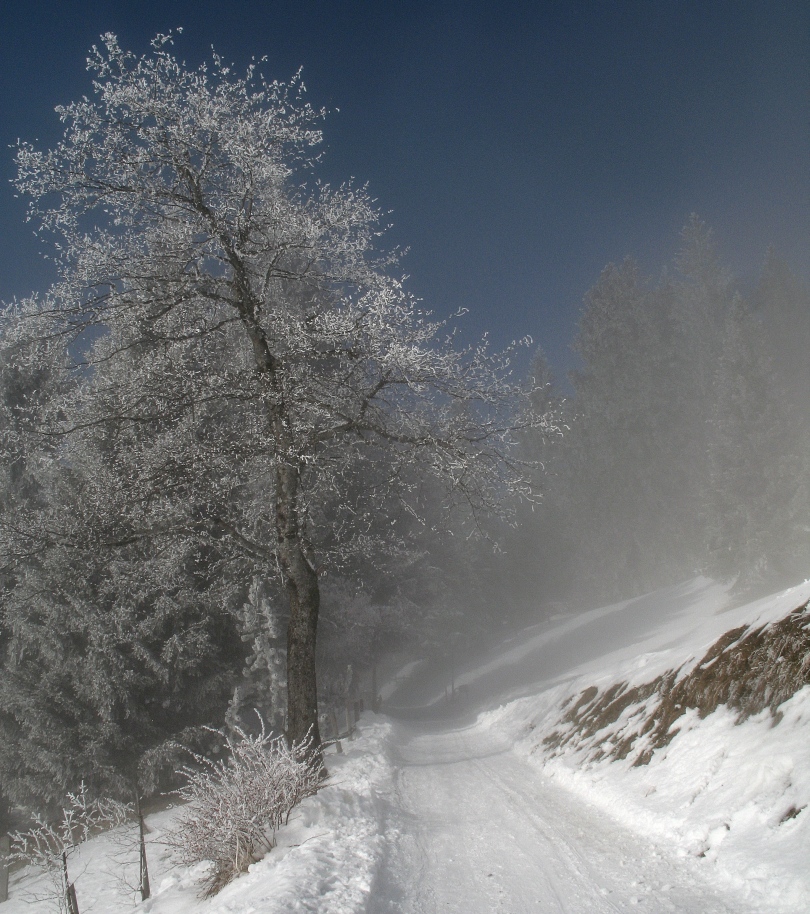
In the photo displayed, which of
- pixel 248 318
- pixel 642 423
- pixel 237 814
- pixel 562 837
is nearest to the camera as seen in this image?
pixel 237 814

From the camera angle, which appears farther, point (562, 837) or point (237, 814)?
point (562, 837)

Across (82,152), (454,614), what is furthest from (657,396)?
(82,152)

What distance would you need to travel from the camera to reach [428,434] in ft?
25.7

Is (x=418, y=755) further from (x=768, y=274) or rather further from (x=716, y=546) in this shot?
(x=768, y=274)

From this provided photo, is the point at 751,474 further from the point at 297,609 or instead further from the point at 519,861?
the point at 519,861

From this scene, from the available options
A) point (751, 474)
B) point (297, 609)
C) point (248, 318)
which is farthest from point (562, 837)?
point (751, 474)

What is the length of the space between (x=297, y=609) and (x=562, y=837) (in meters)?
4.02

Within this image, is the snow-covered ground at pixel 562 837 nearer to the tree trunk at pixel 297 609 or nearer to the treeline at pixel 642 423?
the tree trunk at pixel 297 609

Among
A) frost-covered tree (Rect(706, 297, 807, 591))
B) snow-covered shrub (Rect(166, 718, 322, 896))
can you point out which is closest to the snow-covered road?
snow-covered shrub (Rect(166, 718, 322, 896))

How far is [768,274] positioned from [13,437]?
4923 centimetres

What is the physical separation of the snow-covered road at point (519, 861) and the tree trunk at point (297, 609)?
1476 mm

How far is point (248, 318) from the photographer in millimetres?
8070

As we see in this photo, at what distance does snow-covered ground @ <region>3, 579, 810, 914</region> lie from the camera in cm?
404

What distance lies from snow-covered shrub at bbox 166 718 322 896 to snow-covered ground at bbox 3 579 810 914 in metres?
0.22
